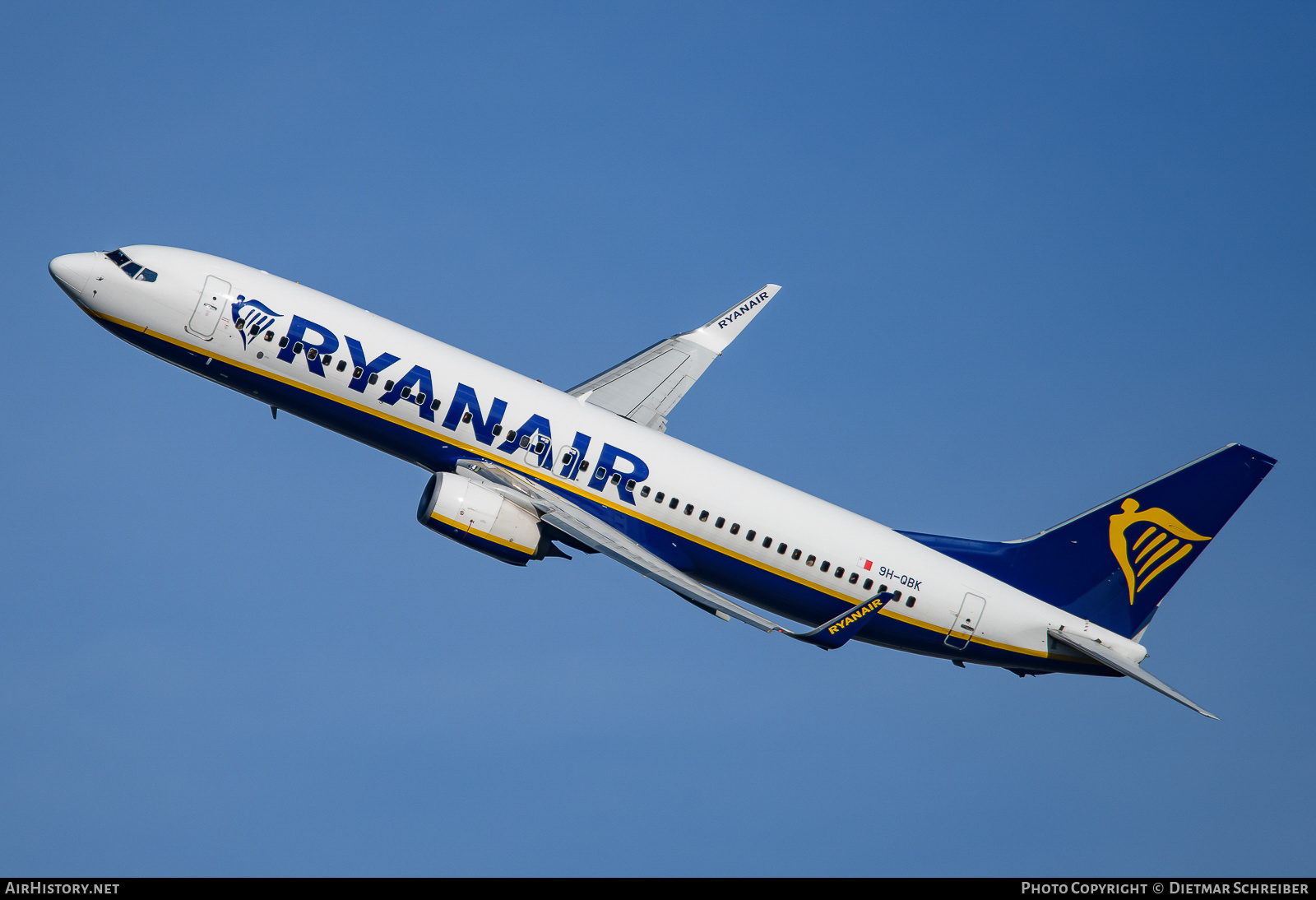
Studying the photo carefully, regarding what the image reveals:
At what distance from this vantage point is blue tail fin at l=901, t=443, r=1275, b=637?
2041 inches

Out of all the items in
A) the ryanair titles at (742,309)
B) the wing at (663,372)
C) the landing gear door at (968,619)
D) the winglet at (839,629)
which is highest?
the ryanair titles at (742,309)

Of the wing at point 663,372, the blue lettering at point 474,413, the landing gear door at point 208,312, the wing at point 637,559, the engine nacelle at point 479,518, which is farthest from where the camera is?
the wing at point 663,372

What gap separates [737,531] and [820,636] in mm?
7941

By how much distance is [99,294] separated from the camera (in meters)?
49.8

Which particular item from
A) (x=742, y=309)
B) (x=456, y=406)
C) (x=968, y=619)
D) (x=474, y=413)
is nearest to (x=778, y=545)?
(x=968, y=619)

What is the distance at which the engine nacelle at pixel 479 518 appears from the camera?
47.9 meters

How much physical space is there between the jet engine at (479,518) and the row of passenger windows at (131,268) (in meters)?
14.6

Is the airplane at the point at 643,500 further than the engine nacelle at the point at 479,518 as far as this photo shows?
Yes

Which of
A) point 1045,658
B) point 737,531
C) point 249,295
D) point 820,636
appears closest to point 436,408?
point 249,295

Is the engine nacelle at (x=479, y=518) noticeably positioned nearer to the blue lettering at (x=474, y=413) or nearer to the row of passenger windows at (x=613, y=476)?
the blue lettering at (x=474, y=413)

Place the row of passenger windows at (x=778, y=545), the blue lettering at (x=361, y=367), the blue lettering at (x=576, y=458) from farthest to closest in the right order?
1. the row of passenger windows at (x=778, y=545)
2. the blue lettering at (x=576, y=458)
3. the blue lettering at (x=361, y=367)

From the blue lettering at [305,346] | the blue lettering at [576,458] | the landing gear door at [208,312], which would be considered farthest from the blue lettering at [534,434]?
the landing gear door at [208,312]

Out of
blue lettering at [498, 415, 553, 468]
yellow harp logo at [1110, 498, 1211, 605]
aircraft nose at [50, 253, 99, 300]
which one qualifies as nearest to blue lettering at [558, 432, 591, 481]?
blue lettering at [498, 415, 553, 468]

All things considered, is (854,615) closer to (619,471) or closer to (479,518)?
(619,471)
